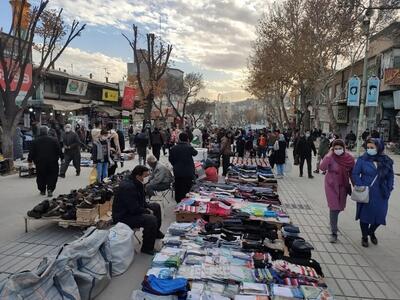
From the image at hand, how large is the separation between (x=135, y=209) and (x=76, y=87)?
2467 cm

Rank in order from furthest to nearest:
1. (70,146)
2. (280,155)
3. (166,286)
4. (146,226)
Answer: (280,155) → (70,146) → (146,226) → (166,286)

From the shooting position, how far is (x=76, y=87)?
28.2m

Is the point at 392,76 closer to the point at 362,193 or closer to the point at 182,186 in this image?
the point at 182,186

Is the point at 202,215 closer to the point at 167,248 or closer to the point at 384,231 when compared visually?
the point at 167,248

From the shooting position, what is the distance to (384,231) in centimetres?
736

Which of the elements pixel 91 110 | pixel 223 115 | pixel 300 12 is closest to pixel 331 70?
pixel 300 12

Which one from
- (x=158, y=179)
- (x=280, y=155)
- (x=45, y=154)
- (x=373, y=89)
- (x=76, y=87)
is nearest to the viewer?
(x=158, y=179)

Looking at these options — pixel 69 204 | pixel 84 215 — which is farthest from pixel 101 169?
pixel 84 215

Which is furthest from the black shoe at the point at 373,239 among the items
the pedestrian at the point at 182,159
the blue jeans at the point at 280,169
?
the blue jeans at the point at 280,169

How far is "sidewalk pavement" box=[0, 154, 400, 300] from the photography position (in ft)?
15.6

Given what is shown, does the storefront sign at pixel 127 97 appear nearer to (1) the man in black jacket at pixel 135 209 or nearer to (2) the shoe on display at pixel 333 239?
(1) the man in black jacket at pixel 135 209

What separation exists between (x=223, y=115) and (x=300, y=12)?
11749 centimetres

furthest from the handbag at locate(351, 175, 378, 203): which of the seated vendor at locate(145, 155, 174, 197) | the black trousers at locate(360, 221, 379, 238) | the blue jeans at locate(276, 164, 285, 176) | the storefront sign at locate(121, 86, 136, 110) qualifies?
the storefront sign at locate(121, 86, 136, 110)

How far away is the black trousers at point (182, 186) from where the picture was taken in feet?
27.3
